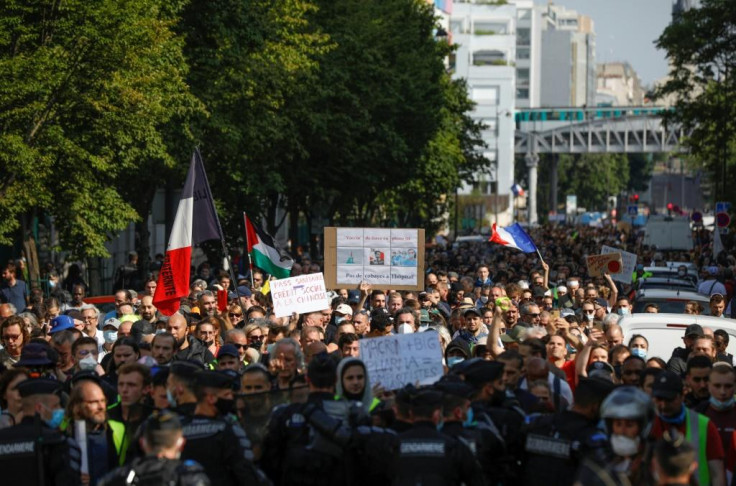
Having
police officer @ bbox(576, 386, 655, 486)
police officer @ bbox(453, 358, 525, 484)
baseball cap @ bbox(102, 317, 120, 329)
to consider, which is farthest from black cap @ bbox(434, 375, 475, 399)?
baseball cap @ bbox(102, 317, 120, 329)

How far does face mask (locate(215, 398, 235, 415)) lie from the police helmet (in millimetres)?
2024

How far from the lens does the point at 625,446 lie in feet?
25.7

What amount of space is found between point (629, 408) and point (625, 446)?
18cm

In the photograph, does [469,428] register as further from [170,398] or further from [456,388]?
[170,398]

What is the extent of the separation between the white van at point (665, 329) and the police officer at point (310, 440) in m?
6.94

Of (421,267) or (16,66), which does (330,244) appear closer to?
(421,267)

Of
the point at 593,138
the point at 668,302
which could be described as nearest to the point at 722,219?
the point at 668,302

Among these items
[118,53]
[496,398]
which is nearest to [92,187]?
[118,53]

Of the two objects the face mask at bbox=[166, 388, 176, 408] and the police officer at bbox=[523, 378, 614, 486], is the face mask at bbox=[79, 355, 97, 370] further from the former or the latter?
the police officer at bbox=[523, 378, 614, 486]

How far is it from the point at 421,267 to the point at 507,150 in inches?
5176

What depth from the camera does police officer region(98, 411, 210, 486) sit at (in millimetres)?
7316

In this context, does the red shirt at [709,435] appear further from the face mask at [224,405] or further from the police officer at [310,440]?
the face mask at [224,405]

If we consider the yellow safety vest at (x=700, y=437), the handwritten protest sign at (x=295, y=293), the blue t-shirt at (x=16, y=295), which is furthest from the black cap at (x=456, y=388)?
the blue t-shirt at (x=16, y=295)

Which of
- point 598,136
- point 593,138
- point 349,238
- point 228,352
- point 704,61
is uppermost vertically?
point 598,136
